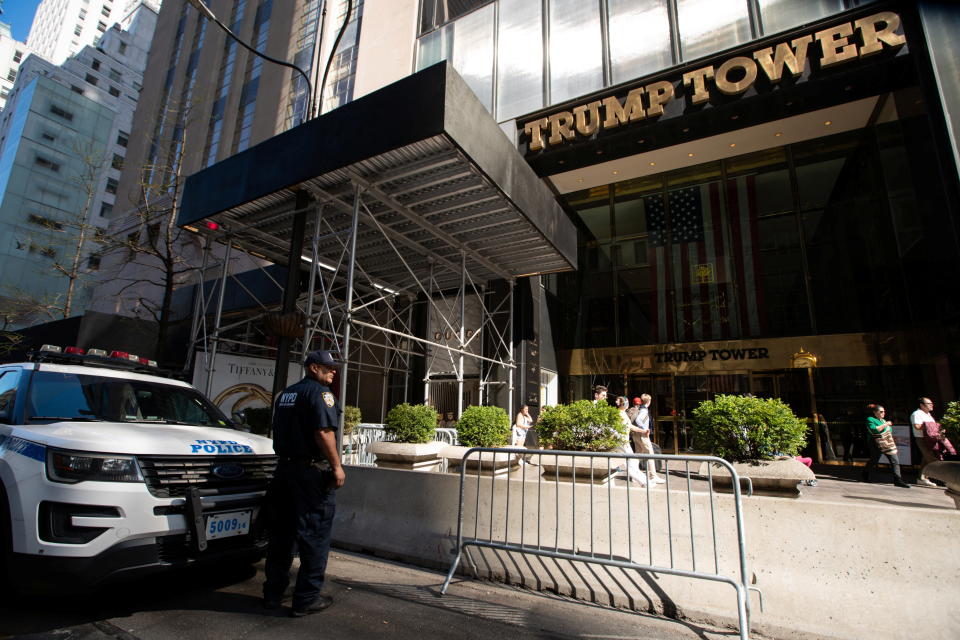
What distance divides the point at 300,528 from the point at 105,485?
1.34 meters

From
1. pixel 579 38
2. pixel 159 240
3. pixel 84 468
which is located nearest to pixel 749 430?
pixel 84 468

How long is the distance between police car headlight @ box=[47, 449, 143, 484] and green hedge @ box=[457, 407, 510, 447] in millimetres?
4161

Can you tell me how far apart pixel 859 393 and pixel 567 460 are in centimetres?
1172

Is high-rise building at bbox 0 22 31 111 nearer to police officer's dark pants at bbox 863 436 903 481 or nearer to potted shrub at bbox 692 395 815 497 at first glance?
potted shrub at bbox 692 395 815 497

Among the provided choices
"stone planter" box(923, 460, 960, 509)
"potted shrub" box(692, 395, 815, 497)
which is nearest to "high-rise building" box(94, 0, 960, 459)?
"stone planter" box(923, 460, 960, 509)

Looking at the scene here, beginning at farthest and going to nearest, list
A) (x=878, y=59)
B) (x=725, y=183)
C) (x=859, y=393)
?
1. (x=725, y=183)
2. (x=859, y=393)
3. (x=878, y=59)

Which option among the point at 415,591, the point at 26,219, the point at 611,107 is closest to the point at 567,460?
the point at 415,591

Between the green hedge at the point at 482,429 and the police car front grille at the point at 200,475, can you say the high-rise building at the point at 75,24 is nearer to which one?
the green hedge at the point at 482,429

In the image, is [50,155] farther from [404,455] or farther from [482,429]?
[482,429]

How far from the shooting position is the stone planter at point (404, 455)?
606cm

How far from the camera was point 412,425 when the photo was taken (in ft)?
21.9

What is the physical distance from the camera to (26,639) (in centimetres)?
290

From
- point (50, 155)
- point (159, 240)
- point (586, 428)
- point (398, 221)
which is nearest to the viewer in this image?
point (586, 428)

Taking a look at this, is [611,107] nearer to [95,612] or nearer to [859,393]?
[859,393]
